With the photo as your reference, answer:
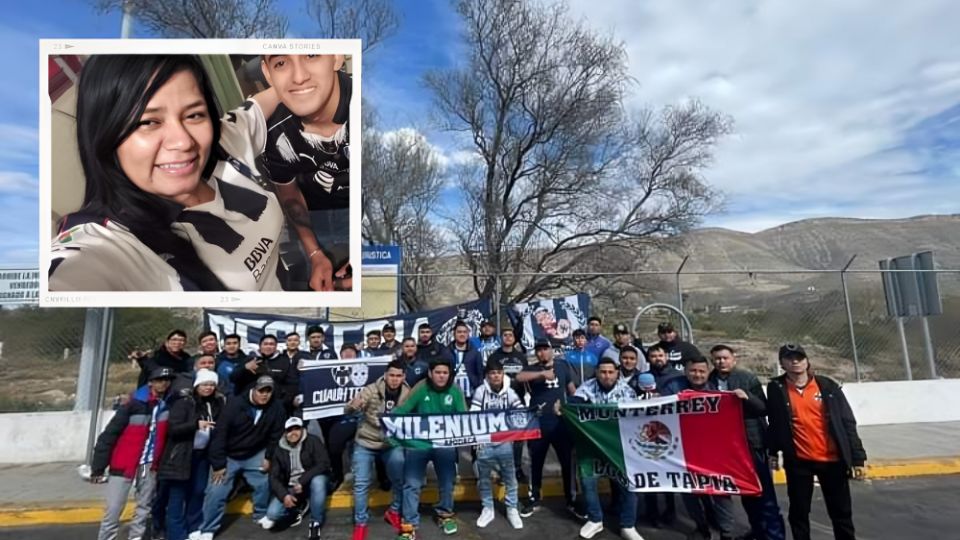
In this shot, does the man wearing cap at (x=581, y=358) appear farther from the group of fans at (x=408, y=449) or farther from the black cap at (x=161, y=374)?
the black cap at (x=161, y=374)

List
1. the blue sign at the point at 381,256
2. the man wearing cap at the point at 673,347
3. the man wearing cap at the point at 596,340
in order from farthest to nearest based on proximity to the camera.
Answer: the blue sign at the point at 381,256 < the man wearing cap at the point at 596,340 < the man wearing cap at the point at 673,347

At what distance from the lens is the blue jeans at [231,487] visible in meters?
5.47

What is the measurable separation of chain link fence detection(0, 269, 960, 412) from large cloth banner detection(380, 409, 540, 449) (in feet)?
13.5

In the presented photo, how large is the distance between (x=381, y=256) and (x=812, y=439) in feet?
26.7

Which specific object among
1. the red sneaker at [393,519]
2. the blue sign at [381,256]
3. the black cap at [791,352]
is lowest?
the red sneaker at [393,519]

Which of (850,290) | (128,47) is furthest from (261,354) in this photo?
(850,290)

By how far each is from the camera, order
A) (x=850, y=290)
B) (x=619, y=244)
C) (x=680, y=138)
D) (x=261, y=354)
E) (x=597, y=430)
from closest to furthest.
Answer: (x=597, y=430), (x=261, y=354), (x=850, y=290), (x=619, y=244), (x=680, y=138)

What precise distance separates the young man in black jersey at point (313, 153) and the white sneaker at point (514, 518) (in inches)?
159

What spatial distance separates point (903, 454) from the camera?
7867 mm

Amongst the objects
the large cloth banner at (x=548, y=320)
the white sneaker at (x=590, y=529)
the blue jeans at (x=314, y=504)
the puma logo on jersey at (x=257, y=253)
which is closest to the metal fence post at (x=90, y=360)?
the puma logo on jersey at (x=257, y=253)

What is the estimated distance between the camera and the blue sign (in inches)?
427

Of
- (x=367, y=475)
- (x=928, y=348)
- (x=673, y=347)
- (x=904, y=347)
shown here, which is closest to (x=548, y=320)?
(x=673, y=347)

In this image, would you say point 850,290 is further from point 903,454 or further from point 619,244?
point 619,244

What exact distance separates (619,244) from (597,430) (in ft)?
40.6
